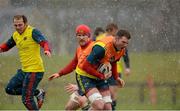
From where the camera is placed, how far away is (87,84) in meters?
11.5

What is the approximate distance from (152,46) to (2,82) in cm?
403

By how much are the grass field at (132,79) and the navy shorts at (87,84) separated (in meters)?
5.86

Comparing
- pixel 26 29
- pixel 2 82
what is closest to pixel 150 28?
pixel 2 82

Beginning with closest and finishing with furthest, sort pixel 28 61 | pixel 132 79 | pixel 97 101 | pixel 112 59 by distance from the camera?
pixel 97 101, pixel 112 59, pixel 28 61, pixel 132 79

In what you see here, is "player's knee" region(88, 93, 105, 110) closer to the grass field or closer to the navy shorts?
the navy shorts

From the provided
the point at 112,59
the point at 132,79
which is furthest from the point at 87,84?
the point at 132,79

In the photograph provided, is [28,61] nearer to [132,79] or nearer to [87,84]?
[87,84]

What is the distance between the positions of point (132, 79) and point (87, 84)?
926 cm

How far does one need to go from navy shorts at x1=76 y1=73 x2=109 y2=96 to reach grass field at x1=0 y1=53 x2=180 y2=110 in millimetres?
5864

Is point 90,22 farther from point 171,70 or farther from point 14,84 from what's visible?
point 14,84

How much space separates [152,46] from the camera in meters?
21.5

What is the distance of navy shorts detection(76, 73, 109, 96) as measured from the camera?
11.5 m

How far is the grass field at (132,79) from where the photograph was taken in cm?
1869

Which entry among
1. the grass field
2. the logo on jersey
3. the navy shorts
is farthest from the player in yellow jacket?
the grass field
